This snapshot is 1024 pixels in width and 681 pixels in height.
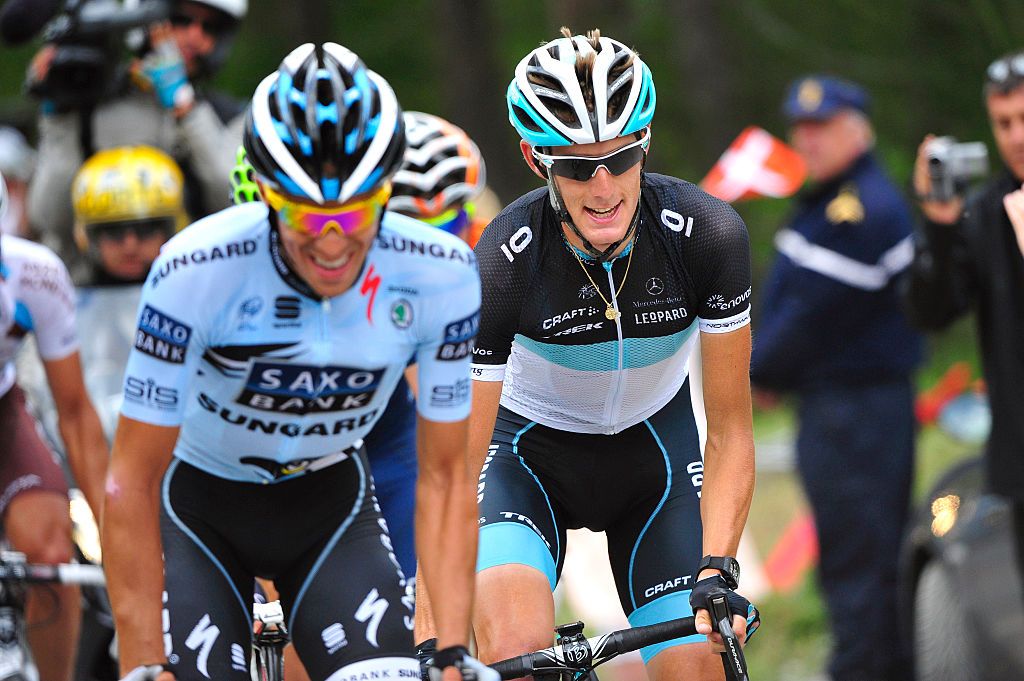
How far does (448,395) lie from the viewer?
449 centimetres

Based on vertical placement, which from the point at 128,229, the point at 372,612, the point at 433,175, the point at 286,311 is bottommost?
the point at 372,612

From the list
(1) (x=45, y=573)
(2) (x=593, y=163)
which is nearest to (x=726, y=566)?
(2) (x=593, y=163)

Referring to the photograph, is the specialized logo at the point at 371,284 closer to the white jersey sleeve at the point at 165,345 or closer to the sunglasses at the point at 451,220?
the white jersey sleeve at the point at 165,345

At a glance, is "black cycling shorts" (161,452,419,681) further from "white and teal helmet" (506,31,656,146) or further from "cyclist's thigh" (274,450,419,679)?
"white and teal helmet" (506,31,656,146)

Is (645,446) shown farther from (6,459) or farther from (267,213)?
(6,459)

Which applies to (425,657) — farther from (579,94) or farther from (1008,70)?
(1008,70)

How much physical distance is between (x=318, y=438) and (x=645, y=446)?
1.17 meters

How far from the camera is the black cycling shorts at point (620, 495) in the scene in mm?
5219

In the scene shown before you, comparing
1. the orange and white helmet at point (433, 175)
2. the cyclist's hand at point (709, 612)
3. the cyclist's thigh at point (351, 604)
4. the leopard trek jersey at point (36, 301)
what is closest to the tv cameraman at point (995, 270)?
the orange and white helmet at point (433, 175)

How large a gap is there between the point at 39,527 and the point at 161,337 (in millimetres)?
2581

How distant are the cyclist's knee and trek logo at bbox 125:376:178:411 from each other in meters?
2.50

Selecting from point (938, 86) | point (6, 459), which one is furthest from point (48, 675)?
point (938, 86)

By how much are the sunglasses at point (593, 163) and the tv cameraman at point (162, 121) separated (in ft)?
12.6

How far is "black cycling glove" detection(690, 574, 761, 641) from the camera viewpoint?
15.2ft
